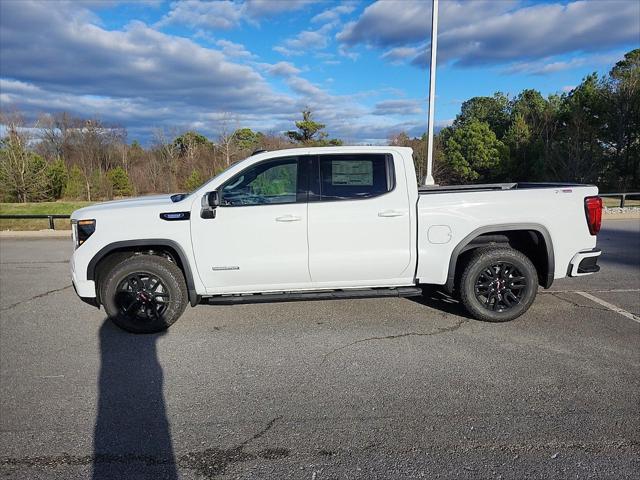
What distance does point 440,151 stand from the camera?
3544 cm

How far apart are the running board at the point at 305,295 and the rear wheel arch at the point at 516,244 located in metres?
0.62

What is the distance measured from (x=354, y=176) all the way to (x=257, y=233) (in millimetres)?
1232

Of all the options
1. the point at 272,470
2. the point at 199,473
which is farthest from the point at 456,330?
the point at 199,473

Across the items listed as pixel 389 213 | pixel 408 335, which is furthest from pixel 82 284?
pixel 408 335

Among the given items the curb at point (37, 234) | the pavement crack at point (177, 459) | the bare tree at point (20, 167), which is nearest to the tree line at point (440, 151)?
the bare tree at point (20, 167)

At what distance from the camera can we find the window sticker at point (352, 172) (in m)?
4.71

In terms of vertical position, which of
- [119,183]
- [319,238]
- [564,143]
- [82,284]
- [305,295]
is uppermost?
[564,143]

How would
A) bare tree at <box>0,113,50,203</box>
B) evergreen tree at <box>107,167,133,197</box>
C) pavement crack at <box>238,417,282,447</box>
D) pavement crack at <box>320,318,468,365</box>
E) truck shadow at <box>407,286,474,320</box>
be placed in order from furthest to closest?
evergreen tree at <box>107,167,133,197</box> → bare tree at <box>0,113,50,203</box> → truck shadow at <box>407,286,474,320</box> → pavement crack at <box>320,318,468,365</box> → pavement crack at <box>238,417,282,447</box>

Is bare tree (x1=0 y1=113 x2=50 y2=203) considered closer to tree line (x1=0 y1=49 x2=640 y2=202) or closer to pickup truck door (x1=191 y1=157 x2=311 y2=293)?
tree line (x1=0 y1=49 x2=640 y2=202)

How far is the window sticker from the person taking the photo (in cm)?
471

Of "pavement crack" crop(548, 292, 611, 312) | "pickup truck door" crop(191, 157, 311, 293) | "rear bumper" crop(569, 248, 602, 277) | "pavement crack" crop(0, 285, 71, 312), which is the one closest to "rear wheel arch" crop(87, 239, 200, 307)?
"pickup truck door" crop(191, 157, 311, 293)

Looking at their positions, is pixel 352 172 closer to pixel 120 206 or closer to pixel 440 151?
pixel 120 206

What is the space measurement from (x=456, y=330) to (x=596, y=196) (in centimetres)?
217

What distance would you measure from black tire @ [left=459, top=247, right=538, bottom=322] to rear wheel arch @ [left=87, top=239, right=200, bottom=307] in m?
3.02
